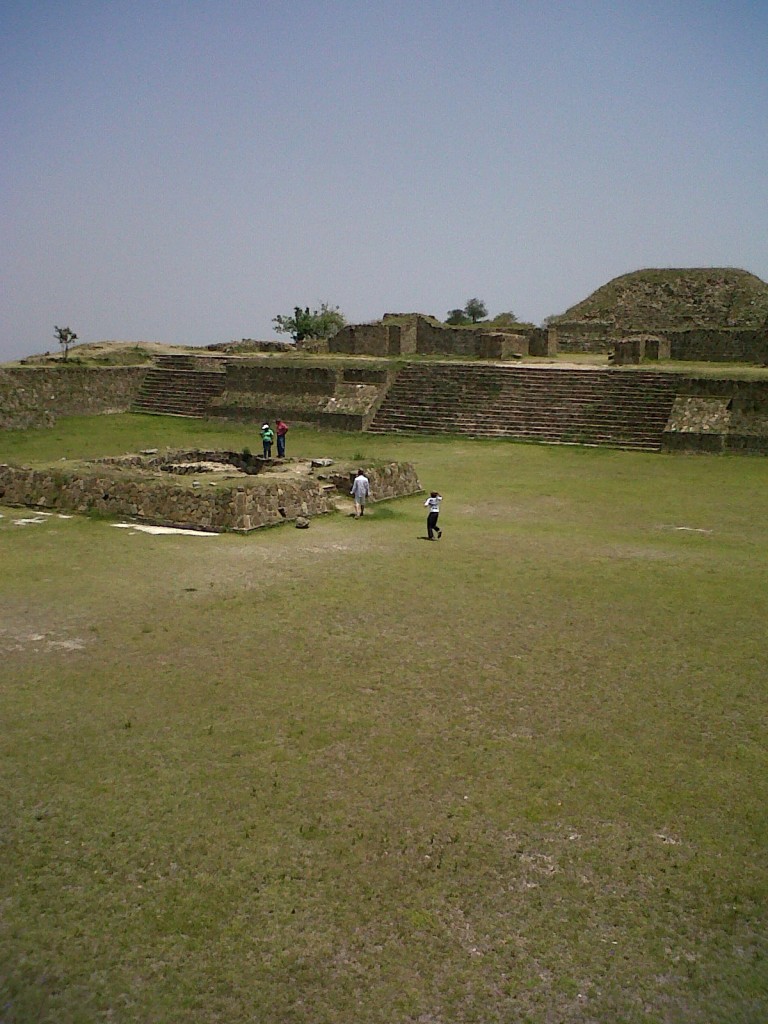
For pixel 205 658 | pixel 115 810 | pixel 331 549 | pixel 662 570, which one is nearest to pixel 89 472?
pixel 331 549

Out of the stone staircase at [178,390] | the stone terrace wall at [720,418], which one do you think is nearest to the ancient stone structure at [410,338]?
the stone staircase at [178,390]

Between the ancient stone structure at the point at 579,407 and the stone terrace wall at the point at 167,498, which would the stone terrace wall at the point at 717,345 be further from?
the stone terrace wall at the point at 167,498

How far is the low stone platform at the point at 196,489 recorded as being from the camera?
38.8ft

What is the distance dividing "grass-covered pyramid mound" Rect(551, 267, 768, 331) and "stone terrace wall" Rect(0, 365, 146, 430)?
54.4 ft

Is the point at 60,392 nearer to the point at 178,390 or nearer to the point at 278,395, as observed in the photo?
the point at 178,390

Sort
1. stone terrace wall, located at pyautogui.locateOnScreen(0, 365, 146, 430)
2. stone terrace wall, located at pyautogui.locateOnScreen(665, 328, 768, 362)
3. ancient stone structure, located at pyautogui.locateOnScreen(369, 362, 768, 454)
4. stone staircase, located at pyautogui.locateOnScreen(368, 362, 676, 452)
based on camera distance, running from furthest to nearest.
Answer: stone terrace wall, located at pyautogui.locateOnScreen(665, 328, 768, 362), stone terrace wall, located at pyautogui.locateOnScreen(0, 365, 146, 430), stone staircase, located at pyautogui.locateOnScreen(368, 362, 676, 452), ancient stone structure, located at pyautogui.locateOnScreen(369, 362, 768, 454)

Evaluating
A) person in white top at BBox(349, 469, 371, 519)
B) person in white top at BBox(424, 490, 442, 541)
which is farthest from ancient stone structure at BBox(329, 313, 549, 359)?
person in white top at BBox(424, 490, 442, 541)

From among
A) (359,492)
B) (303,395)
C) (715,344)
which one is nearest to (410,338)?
(303,395)

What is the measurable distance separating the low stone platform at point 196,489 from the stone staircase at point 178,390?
11614mm

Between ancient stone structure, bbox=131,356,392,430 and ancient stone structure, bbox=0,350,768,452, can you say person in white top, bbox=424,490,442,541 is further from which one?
ancient stone structure, bbox=131,356,392,430

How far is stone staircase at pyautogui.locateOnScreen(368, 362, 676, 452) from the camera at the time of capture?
20672 millimetres

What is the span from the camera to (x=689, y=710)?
19.6ft

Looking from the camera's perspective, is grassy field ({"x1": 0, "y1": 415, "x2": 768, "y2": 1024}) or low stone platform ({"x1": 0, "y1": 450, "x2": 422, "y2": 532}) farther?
low stone platform ({"x1": 0, "y1": 450, "x2": 422, "y2": 532})

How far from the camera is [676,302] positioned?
36750mm
